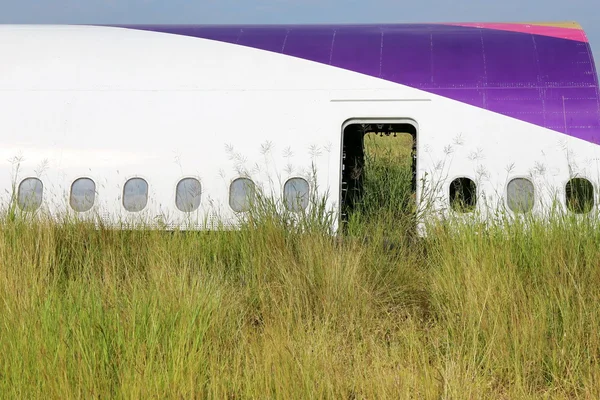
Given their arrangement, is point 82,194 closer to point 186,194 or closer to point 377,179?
point 186,194

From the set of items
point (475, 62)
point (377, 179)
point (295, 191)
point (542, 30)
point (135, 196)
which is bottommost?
point (135, 196)

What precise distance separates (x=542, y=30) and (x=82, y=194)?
22.5 feet

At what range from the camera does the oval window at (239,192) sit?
33.1ft

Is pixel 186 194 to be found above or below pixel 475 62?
below

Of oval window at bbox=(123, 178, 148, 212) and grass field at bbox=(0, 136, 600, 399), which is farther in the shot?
oval window at bbox=(123, 178, 148, 212)

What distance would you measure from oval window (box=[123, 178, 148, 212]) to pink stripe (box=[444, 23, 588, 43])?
210 inches

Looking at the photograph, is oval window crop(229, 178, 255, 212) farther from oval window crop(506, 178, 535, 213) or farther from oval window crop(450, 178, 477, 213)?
oval window crop(506, 178, 535, 213)

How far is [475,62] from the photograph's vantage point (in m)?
10.6

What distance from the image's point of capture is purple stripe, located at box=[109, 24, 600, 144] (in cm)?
1016

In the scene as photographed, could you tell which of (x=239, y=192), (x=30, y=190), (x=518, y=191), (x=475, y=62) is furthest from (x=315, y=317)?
(x=30, y=190)

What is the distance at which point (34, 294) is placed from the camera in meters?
5.70

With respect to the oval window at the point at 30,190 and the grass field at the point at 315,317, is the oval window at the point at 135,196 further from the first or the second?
the grass field at the point at 315,317

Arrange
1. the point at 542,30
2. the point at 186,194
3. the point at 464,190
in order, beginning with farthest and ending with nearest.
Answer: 1. the point at 542,30
2. the point at 186,194
3. the point at 464,190

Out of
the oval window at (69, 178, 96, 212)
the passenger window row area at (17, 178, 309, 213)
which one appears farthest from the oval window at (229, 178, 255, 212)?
the oval window at (69, 178, 96, 212)
